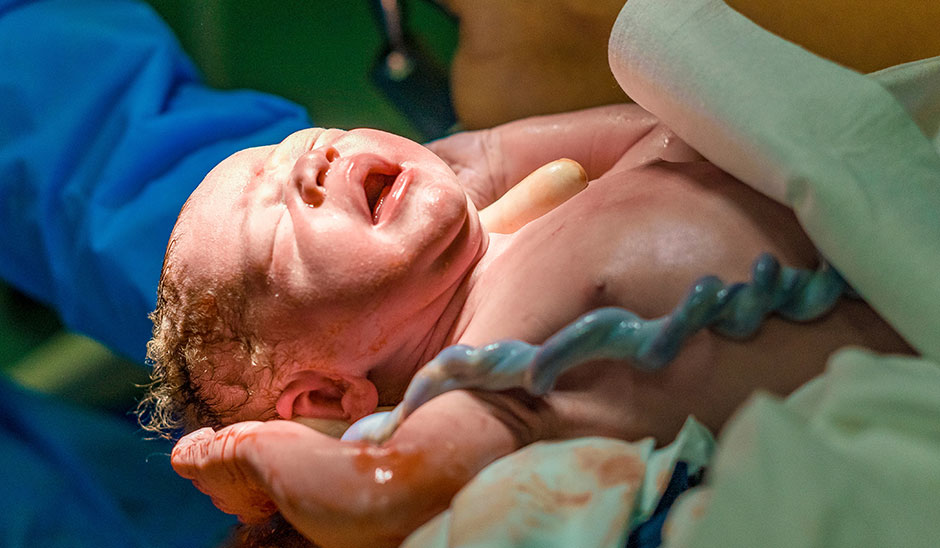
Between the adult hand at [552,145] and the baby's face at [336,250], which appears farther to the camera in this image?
the adult hand at [552,145]

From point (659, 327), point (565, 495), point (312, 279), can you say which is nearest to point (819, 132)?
point (659, 327)

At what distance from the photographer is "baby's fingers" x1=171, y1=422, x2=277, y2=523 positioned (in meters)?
0.69

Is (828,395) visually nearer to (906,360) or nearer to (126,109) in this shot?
(906,360)

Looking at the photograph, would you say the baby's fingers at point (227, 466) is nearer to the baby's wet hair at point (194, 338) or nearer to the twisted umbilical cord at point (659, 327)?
the baby's wet hair at point (194, 338)

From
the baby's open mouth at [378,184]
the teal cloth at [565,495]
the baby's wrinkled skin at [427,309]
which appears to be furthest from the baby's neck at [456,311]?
the teal cloth at [565,495]

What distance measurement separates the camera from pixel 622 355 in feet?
2.11

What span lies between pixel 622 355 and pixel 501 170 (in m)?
0.55

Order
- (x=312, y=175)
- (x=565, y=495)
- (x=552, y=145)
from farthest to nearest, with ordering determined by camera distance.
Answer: (x=552, y=145), (x=312, y=175), (x=565, y=495)

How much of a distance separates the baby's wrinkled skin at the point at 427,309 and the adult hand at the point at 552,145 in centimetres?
6

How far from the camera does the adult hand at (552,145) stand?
1.04 meters

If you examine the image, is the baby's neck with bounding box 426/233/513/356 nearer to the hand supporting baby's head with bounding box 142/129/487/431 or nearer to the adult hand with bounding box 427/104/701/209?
the hand supporting baby's head with bounding box 142/129/487/431

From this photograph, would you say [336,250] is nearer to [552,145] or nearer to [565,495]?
[565,495]

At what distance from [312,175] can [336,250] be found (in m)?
0.10

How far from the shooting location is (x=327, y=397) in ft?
2.83
